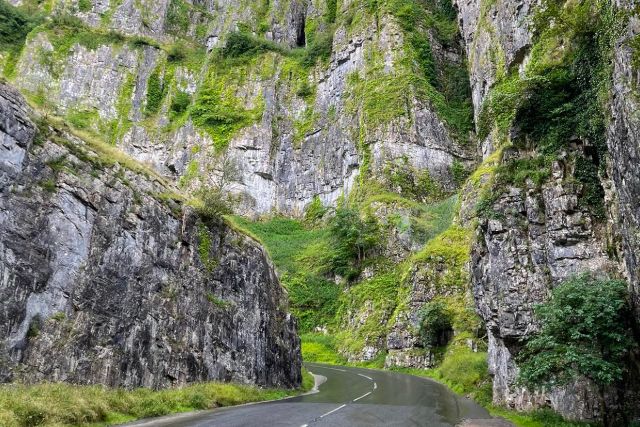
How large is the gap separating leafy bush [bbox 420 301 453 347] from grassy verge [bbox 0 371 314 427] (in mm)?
16719

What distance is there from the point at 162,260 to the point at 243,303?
4.59 metres

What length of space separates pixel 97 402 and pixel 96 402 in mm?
35

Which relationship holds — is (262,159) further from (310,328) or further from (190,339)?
(190,339)

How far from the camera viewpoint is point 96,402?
1151 cm

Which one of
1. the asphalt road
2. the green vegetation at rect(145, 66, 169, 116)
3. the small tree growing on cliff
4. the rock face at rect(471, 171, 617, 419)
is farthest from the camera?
the green vegetation at rect(145, 66, 169, 116)

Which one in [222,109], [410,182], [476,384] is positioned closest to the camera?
[476,384]

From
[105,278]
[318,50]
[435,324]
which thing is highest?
[318,50]

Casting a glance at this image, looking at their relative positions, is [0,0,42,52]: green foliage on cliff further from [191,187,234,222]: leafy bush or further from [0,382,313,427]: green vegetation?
[0,382,313,427]: green vegetation

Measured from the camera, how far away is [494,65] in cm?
4734

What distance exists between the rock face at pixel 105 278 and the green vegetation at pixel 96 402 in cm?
121

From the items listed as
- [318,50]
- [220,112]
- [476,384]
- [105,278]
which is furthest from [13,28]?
[476,384]

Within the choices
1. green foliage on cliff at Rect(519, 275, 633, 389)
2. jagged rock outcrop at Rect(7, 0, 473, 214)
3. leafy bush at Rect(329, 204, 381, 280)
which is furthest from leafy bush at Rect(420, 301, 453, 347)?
jagged rock outcrop at Rect(7, 0, 473, 214)

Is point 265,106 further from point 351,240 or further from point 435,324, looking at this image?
point 435,324

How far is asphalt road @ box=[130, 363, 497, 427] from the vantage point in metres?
12.0
